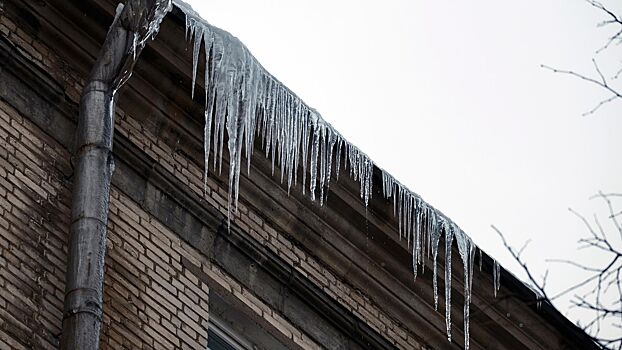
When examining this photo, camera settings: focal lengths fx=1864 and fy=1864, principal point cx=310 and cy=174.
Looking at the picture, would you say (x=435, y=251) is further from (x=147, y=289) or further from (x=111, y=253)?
(x=111, y=253)

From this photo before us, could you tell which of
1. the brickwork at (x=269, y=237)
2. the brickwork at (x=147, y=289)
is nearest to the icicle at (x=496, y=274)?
the brickwork at (x=269, y=237)

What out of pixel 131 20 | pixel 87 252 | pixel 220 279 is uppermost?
pixel 131 20

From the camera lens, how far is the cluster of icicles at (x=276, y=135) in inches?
494

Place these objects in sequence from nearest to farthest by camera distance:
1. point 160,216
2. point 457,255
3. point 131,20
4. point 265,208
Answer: point 131,20
point 160,216
point 265,208
point 457,255

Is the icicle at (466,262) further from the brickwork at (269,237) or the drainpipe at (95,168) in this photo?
the drainpipe at (95,168)

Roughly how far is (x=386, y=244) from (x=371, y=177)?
587mm

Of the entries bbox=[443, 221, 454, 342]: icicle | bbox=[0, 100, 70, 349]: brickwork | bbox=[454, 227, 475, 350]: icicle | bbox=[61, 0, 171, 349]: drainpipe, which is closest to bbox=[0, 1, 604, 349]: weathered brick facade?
bbox=[0, 100, 70, 349]: brickwork

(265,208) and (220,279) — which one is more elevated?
(265,208)

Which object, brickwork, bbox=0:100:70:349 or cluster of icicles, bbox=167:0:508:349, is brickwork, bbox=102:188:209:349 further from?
cluster of icicles, bbox=167:0:508:349

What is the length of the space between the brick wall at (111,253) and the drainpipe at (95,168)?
383 mm

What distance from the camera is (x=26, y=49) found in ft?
39.1

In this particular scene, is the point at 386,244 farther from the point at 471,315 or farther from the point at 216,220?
the point at 216,220

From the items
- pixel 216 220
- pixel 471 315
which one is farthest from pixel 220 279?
pixel 471 315

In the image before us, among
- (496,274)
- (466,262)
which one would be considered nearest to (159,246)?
(466,262)
